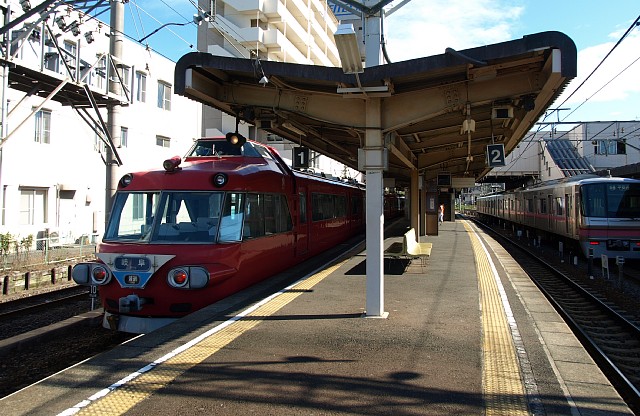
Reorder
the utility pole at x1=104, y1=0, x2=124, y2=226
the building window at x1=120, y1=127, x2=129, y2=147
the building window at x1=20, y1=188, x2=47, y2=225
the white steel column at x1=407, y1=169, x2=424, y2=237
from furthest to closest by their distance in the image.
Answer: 1. the building window at x1=120, y1=127, x2=129, y2=147
2. the building window at x1=20, y1=188, x2=47, y2=225
3. the white steel column at x1=407, y1=169, x2=424, y2=237
4. the utility pole at x1=104, y1=0, x2=124, y2=226

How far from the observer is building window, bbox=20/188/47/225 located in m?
19.1

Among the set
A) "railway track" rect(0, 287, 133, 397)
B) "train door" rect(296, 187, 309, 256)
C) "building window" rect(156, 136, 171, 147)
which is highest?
"building window" rect(156, 136, 171, 147)

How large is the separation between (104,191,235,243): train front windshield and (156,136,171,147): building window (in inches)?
841

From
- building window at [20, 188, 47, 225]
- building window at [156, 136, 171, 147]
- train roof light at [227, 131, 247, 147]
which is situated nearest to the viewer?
train roof light at [227, 131, 247, 147]

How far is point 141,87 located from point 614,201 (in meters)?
22.4

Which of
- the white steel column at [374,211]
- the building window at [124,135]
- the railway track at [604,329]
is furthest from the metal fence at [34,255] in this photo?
the railway track at [604,329]

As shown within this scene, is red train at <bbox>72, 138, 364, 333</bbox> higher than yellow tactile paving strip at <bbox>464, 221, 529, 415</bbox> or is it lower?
higher

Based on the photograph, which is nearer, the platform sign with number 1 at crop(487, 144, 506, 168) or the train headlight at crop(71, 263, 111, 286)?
the train headlight at crop(71, 263, 111, 286)

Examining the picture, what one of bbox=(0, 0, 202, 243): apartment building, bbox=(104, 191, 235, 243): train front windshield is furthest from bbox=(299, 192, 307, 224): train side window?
bbox=(0, 0, 202, 243): apartment building

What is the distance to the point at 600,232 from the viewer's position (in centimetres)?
1504

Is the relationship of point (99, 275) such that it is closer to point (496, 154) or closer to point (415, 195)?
point (496, 154)

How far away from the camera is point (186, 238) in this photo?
24.8 ft

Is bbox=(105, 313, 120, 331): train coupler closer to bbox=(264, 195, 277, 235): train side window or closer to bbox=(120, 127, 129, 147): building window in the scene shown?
bbox=(264, 195, 277, 235): train side window

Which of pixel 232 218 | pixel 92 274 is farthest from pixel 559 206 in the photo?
pixel 92 274
